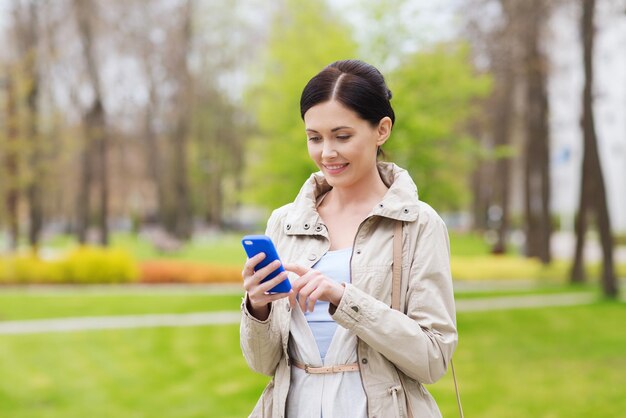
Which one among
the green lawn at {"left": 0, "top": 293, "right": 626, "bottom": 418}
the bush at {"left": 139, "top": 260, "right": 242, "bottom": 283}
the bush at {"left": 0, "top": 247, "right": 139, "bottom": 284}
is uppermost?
the green lawn at {"left": 0, "top": 293, "right": 626, "bottom": 418}

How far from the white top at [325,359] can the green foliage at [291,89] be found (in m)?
10.5

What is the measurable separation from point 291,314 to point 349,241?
0.92ft

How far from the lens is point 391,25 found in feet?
44.0

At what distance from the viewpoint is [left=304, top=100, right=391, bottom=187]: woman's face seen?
2.41 m

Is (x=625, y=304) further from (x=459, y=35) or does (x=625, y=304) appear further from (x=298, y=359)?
(x=298, y=359)

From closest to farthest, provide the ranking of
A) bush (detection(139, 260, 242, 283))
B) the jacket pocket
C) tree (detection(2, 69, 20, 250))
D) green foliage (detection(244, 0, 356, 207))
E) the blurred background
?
the jacket pocket < the blurred background < green foliage (detection(244, 0, 356, 207)) < tree (detection(2, 69, 20, 250)) < bush (detection(139, 260, 242, 283))

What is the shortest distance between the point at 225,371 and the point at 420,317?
308 inches

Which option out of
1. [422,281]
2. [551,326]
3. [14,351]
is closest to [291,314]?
[422,281]

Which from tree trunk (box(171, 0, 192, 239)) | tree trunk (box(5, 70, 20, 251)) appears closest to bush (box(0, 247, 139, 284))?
tree trunk (box(5, 70, 20, 251))

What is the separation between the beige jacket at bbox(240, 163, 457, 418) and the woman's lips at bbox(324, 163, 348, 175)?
153 mm

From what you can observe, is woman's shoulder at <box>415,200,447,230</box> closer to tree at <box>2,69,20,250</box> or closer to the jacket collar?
the jacket collar

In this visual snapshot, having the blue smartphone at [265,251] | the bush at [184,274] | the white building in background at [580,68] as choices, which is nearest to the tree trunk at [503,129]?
the white building in background at [580,68]

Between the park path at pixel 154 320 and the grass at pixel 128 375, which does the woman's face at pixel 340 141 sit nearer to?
the grass at pixel 128 375

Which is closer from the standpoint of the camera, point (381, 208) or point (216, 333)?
point (381, 208)
